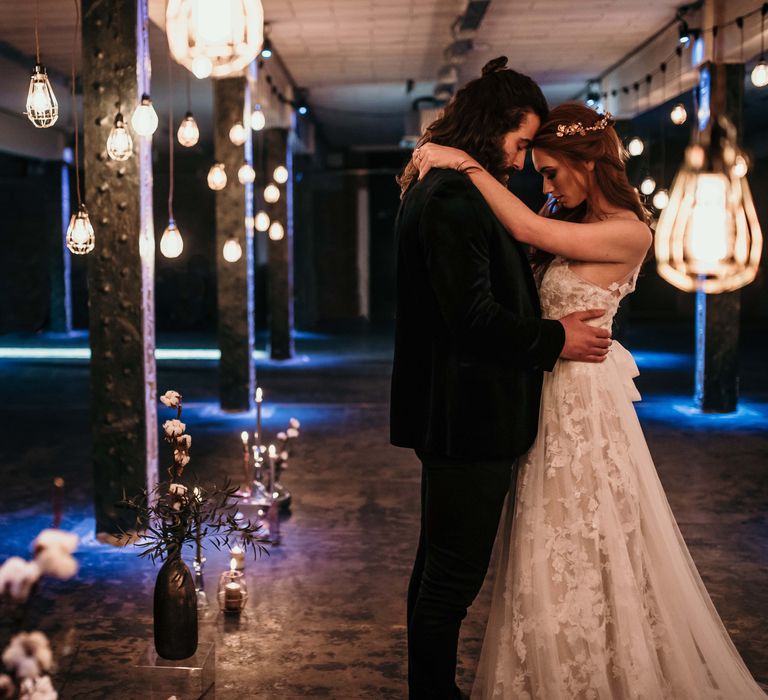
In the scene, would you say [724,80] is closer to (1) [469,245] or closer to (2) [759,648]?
(2) [759,648]

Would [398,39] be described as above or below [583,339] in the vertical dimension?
above

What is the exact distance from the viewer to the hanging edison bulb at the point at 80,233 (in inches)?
154

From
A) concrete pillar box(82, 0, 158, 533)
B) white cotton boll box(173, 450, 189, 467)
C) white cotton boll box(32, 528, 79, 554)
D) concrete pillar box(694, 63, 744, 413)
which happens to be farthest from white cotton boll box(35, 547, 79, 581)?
concrete pillar box(694, 63, 744, 413)

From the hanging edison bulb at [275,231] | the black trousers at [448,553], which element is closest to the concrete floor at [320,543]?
the black trousers at [448,553]

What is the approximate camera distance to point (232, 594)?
11.3 feet

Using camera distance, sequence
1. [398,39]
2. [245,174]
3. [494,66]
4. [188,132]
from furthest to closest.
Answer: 1. [398,39]
2. [245,174]
3. [188,132]
4. [494,66]

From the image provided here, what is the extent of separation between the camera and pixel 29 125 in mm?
13930

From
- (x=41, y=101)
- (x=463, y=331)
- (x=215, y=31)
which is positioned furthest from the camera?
(x=41, y=101)

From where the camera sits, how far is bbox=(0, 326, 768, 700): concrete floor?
117 inches

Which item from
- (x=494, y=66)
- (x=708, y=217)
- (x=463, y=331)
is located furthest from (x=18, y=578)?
(x=494, y=66)

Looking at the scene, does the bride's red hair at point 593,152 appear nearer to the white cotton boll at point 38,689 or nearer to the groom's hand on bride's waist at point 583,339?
the groom's hand on bride's waist at point 583,339

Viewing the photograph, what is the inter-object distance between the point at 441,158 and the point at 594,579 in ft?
3.74

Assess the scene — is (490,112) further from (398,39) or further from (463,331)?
(398,39)

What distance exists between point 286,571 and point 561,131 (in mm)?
2475
